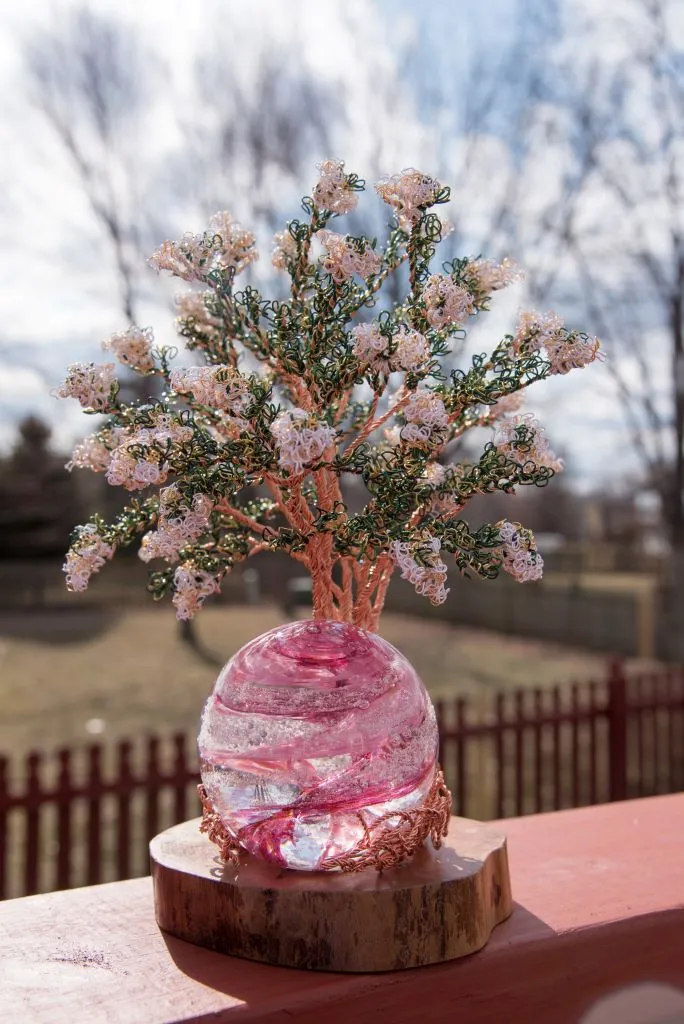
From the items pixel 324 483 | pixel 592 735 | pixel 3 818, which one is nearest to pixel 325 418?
pixel 324 483

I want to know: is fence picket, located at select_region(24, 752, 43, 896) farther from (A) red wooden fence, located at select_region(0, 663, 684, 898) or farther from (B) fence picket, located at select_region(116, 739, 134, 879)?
(B) fence picket, located at select_region(116, 739, 134, 879)

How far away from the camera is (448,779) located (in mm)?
6516

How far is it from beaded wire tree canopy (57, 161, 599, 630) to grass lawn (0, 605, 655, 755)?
14.1 ft

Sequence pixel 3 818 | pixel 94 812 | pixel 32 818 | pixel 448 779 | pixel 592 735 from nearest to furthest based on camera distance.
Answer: pixel 3 818
pixel 32 818
pixel 94 812
pixel 592 735
pixel 448 779

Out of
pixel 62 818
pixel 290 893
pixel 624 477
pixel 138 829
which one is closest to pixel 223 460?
pixel 290 893

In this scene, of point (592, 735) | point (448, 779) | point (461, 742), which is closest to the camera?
point (461, 742)

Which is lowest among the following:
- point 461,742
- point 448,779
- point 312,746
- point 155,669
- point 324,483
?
point 155,669

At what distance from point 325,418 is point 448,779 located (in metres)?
5.46

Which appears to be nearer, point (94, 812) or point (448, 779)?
point (94, 812)

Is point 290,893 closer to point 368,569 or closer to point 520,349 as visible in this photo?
point 368,569

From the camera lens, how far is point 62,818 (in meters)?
4.18

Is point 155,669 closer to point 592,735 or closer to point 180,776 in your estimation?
point 592,735

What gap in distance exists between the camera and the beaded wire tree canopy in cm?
148

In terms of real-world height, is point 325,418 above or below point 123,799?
above
